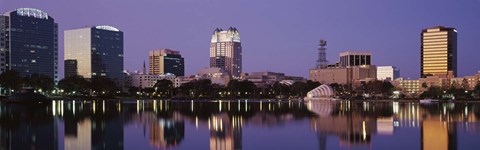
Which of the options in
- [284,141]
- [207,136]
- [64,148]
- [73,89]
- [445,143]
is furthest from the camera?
[73,89]

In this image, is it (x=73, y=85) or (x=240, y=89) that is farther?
(x=240, y=89)

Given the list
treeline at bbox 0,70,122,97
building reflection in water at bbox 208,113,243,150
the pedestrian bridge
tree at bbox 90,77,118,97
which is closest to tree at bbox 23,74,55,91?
treeline at bbox 0,70,122,97

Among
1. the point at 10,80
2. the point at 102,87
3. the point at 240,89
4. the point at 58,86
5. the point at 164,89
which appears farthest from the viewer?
the point at 164,89

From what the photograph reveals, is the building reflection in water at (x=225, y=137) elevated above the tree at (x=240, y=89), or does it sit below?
above

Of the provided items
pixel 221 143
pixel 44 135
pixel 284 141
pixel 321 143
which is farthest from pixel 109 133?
pixel 321 143

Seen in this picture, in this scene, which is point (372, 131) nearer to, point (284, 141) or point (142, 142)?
point (284, 141)

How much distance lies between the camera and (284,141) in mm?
26578

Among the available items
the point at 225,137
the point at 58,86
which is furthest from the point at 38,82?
the point at 225,137

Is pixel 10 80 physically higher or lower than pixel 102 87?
higher

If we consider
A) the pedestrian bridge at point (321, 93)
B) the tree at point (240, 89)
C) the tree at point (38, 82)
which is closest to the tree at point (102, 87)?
the tree at point (38, 82)

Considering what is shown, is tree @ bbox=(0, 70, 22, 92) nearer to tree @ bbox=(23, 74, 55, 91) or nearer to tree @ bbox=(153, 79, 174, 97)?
tree @ bbox=(23, 74, 55, 91)

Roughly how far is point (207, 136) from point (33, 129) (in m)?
11.0

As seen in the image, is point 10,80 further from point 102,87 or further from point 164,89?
point 164,89

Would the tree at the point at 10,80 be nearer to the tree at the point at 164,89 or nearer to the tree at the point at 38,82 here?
the tree at the point at 38,82
